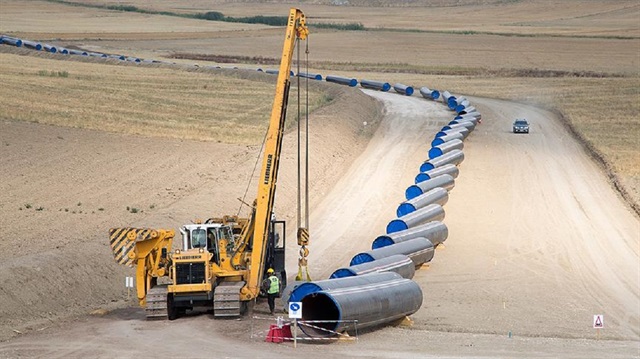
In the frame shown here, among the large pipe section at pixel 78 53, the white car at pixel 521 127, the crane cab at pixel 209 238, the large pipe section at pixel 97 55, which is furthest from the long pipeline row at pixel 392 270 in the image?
the large pipe section at pixel 78 53

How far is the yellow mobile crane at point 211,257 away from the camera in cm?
3097

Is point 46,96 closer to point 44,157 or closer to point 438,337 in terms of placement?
point 44,157

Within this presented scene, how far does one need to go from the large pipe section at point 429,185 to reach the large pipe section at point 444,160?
10.3 ft

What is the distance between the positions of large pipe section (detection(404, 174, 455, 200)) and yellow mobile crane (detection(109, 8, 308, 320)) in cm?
1906

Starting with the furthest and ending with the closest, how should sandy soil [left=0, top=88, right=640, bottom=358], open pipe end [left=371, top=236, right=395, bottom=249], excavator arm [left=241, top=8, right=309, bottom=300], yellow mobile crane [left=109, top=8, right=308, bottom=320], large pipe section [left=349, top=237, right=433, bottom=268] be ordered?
open pipe end [left=371, top=236, right=395, bottom=249] → large pipe section [left=349, top=237, right=433, bottom=268] → excavator arm [left=241, top=8, right=309, bottom=300] → yellow mobile crane [left=109, top=8, right=308, bottom=320] → sandy soil [left=0, top=88, right=640, bottom=358]

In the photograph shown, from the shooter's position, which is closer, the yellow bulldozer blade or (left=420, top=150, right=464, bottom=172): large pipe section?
the yellow bulldozer blade

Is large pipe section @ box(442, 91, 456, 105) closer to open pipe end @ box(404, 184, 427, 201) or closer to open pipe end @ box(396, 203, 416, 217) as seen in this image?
open pipe end @ box(404, 184, 427, 201)

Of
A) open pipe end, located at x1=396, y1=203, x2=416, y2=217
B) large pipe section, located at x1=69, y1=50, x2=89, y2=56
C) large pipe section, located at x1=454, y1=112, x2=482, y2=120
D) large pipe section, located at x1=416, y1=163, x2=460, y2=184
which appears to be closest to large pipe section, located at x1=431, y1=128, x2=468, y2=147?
large pipe section, located at x1=416, y1=163, x2=460, y2=184

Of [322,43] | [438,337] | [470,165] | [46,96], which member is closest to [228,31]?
[322,43]

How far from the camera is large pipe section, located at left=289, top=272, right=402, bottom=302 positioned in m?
30.0

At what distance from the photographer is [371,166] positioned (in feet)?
209

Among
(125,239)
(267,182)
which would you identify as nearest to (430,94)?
(267,182)

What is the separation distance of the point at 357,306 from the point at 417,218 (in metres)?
16.4

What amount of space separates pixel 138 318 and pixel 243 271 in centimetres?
310
